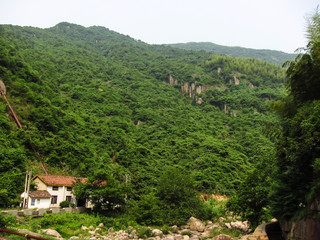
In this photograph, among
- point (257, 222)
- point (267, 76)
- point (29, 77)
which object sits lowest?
point (257, 222)

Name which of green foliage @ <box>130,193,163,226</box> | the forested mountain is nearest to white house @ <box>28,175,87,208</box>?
the forested mountain

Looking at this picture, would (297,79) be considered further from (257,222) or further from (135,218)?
(135,218)

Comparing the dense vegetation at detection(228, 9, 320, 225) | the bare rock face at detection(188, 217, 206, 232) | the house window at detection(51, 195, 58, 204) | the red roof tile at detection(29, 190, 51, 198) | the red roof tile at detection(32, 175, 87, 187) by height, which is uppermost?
the dense vegetation at detection(228, 9, 320, 225)

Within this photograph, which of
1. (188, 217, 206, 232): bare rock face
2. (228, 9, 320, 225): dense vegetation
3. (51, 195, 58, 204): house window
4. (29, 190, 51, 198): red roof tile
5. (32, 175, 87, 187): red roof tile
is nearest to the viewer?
(228, 9, 320, 225): dense vegetation

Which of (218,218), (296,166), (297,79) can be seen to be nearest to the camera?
(296,166)

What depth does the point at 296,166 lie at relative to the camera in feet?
47.6

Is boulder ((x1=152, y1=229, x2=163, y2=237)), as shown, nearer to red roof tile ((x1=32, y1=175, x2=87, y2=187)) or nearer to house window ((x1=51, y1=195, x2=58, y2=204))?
red roof tile ((x1=32, y1=175, x2=87, y2=187))

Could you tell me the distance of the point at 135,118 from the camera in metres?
87.5

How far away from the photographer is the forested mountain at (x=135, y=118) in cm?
4372

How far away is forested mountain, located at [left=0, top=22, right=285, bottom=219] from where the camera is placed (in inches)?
1721

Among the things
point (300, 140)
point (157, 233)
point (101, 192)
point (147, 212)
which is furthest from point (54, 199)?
point (300, 140)

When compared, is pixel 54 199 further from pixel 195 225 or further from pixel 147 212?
pixel 195 225

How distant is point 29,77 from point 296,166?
60.6 meters

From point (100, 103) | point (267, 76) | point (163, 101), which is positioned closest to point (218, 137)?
point (163, 101)
